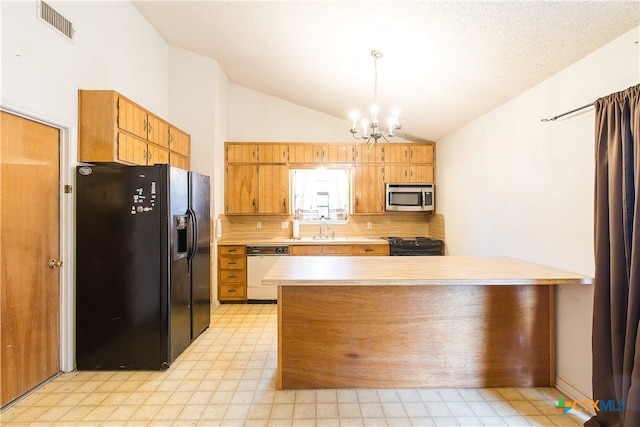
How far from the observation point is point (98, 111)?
2641mm

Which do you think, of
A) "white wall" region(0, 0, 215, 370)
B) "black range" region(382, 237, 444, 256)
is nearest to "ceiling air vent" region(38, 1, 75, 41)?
"white wall" region(0, 0, 215, 370)

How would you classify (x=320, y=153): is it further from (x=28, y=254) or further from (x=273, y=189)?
(x=28, y=254)

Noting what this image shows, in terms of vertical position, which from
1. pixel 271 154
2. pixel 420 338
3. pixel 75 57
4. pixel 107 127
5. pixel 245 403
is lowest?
pixel 245 403

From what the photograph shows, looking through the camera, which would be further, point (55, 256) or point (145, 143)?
point (145, 143)

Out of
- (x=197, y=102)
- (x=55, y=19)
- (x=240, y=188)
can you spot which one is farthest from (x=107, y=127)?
(x=240, y=188)

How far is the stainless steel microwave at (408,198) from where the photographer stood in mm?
4766

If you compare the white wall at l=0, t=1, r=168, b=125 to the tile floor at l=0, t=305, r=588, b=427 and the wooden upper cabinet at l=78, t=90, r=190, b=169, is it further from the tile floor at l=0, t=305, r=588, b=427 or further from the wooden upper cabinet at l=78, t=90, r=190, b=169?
the tile floor at l=0, t=305, r=588, b=427

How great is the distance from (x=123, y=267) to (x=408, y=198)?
377 cm

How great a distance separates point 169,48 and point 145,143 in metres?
1.90

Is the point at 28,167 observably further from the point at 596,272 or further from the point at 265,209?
the point at 596,272

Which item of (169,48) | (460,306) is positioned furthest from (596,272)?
(169,48)
